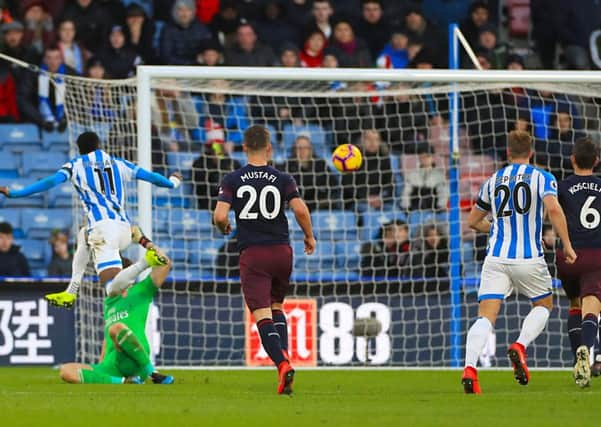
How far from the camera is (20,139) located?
59.4 feet

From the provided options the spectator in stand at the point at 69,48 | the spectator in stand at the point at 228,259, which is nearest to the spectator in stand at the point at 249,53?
the spectator in stand at the point at 69,48

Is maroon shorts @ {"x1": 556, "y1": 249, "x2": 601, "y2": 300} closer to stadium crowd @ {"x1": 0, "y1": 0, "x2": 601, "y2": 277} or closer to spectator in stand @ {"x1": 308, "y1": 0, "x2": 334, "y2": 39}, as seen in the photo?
stadium crowd @ {"x1": 0, "y1": 0, "x2": 601, "y2": 277}

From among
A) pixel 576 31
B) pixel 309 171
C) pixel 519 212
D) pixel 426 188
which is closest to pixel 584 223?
pixel 519 212

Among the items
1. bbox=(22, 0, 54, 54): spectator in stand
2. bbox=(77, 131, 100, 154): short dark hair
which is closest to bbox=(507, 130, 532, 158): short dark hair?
bbox=(77, 131, 100, 154): short dark hair

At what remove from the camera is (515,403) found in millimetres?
8922

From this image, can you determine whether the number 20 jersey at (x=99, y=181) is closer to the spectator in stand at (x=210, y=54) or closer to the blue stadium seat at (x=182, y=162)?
the blue stadium seat at (x=182, y=162)

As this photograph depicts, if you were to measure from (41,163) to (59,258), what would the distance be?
7.15 feet

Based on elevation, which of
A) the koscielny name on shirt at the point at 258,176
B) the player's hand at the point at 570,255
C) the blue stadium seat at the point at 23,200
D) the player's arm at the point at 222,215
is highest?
the blue stadium seat at the point at 23,200

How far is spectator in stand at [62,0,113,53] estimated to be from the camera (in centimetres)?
1875

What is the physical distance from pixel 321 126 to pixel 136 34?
122 inches

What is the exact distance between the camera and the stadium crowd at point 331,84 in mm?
16016

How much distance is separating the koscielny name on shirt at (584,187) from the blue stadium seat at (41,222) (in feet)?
27.4

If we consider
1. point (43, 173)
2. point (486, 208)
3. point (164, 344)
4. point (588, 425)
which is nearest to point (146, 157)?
point (164, 344)

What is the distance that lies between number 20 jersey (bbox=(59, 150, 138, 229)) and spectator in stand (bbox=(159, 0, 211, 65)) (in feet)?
22.9
